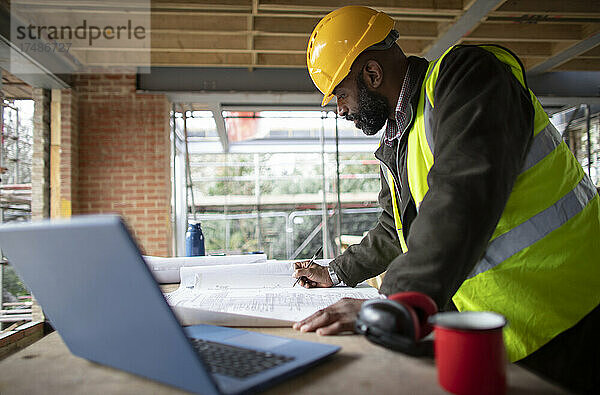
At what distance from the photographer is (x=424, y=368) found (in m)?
0.65

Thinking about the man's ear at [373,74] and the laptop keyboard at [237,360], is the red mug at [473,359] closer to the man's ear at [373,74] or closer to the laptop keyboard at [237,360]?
the laptop keyboard at [237,360]

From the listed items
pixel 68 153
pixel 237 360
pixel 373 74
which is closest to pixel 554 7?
pixel 373 74

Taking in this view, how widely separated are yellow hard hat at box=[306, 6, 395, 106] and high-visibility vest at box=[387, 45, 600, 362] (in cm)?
36

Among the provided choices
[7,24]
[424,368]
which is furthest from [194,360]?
[7,24]

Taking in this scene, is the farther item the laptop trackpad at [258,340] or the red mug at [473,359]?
the laptop trackpad at [258,340]

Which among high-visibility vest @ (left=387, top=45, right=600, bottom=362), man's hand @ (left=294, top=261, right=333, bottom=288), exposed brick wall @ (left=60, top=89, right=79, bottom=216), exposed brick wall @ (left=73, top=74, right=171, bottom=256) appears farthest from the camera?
exposed brick wall @ (left=73, top=74, right=171, bottom=256)

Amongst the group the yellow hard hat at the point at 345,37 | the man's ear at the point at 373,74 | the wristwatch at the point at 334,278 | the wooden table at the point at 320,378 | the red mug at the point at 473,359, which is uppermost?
the yellow hard hat at the point at 345,37

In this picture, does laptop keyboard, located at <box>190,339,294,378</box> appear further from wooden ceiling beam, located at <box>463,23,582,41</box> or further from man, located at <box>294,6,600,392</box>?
wooden ceiling beam, located at <box>463,23,582,41</box>

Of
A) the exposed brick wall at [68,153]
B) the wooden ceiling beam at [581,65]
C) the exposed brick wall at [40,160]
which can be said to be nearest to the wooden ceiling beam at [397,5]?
the wooden ceiling beam at [581,65]

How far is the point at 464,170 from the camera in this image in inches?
31.2

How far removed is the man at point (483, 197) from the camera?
0.77m

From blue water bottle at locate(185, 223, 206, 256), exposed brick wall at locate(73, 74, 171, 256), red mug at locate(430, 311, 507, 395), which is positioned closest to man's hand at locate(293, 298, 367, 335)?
red mug at locate(430, 311, 507, 395)

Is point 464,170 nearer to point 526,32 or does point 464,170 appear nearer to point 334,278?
point 334,278

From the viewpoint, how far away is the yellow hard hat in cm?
132
